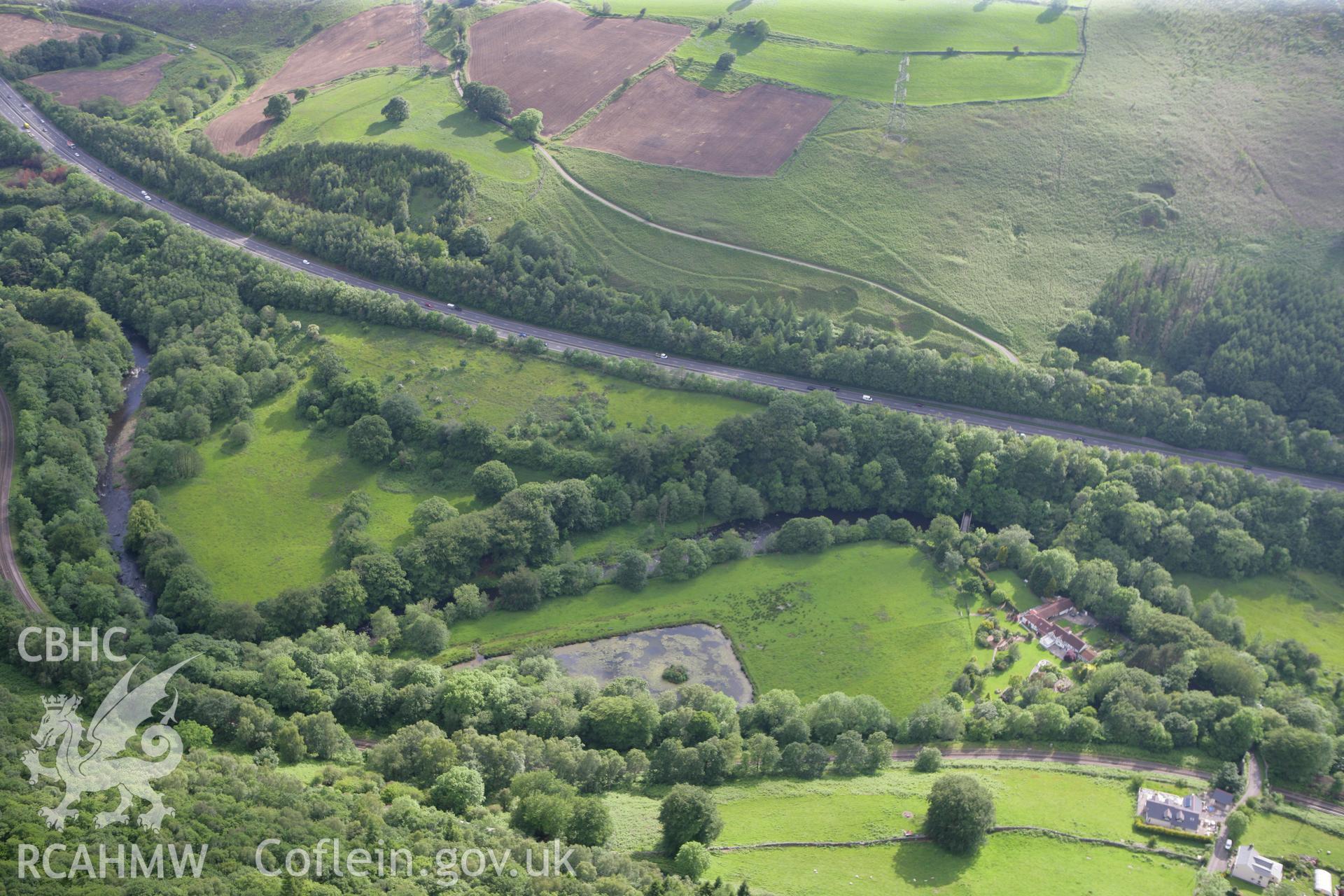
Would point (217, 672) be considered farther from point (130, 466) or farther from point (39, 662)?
point (130, 466)

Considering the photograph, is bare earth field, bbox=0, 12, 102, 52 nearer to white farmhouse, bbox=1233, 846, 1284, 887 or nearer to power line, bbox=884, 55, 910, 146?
power line, bbox=884, 55, 910, 146

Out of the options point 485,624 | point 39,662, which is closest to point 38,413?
point 39,662

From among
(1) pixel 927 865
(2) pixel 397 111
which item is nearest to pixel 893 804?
(1) pixel 927 865

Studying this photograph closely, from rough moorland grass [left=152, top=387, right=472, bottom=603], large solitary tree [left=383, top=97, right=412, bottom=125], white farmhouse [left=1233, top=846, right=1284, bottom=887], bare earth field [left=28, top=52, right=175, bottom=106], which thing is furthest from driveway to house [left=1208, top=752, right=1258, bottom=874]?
bare earth field [left=28, top=52, right=175, bottom=106]

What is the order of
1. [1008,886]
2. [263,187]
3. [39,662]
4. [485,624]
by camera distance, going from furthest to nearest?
[263,187] → [485,624] → [39,662] → [1008,886]

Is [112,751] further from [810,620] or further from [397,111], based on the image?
[397,111]
